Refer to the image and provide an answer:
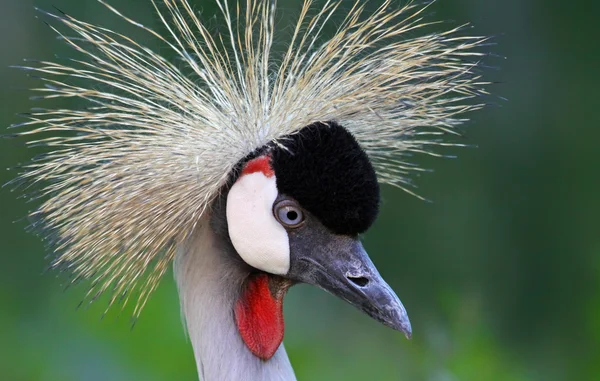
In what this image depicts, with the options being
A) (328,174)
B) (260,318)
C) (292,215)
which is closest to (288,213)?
(292,215)

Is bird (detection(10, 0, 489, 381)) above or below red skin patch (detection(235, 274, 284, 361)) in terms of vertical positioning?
above

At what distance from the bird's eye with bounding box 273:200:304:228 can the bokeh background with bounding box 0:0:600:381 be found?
1.51 metres

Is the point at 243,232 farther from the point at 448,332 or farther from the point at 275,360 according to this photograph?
the point at 448,332

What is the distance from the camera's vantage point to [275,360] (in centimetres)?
164

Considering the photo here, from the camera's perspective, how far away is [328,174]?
4.83 ft

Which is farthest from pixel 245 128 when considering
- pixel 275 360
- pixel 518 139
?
pixel 518 139

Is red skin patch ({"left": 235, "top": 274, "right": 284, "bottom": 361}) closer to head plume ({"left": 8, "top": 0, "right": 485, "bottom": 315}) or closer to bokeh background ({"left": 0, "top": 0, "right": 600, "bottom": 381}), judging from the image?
head plume ({"left": 8, "top": 0, "right": 485, "bottom": 315})

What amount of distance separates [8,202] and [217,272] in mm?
2094

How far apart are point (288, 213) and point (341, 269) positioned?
0.14 metres

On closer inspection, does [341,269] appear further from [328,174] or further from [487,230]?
[487,230]

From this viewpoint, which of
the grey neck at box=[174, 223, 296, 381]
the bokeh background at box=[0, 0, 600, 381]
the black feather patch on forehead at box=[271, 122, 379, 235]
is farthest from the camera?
the bokeh background at box=[0, 0, 600, 381]

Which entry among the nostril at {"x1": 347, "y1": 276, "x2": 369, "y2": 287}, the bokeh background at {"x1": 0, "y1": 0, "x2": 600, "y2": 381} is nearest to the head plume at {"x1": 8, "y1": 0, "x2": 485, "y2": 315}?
the nostril at {"x1": 347, "y1": 276, "x2": 369, "y2": 287}

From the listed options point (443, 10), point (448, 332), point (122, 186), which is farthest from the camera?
point (443, 10)

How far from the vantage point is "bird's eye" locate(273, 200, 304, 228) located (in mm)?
1520
